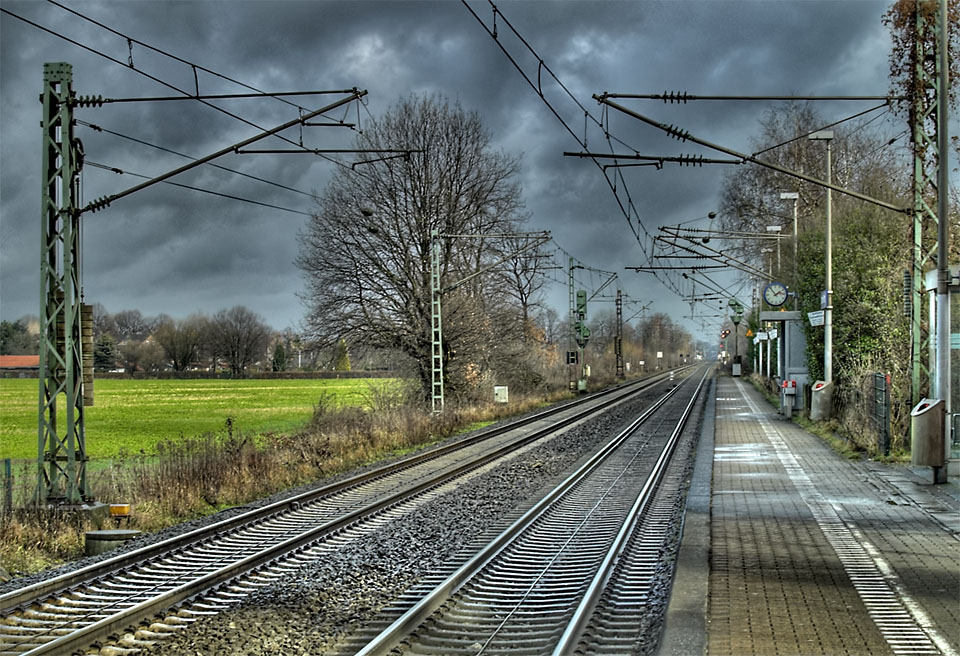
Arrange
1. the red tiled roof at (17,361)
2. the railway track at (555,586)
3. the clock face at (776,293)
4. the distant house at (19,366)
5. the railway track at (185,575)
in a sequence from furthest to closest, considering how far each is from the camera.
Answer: the red tiled roof at (17,361)
the distant house at (19,366)
the clock face at (776,293)
the railway track at (185,575)
the railway track at (555,586)

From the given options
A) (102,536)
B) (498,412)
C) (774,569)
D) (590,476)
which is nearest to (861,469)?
(590,476)

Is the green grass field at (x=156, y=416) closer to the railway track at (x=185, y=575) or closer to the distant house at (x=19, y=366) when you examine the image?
the railway track at (x=185, y=575)

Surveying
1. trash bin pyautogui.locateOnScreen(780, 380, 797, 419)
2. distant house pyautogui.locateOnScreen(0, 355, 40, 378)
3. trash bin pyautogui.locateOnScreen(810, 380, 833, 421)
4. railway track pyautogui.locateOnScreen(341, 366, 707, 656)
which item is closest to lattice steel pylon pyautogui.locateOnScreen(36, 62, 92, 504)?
railway track pyautogui.locateOnScreen(341, 366, 707, 656)

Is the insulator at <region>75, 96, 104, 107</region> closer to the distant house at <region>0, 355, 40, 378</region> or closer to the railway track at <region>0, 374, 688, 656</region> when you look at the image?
the railway track at <region>0, 374, 688, 656</region>

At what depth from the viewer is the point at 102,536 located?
12.0 meters

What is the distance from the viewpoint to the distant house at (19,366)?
105 metres

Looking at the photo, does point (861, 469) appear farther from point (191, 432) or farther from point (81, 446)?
point (191, 432)

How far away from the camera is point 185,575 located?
9.67 meters

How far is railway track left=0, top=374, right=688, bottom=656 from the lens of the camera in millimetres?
7543

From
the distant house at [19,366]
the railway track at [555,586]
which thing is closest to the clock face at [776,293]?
the railway track at [555,586]

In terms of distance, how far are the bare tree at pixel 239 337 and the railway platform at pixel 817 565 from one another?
112 metres

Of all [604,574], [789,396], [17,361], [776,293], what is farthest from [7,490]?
[17,361]

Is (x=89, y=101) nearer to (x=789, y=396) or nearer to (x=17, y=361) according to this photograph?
(x=789, y=396)

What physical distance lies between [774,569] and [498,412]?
2977 centimetres
